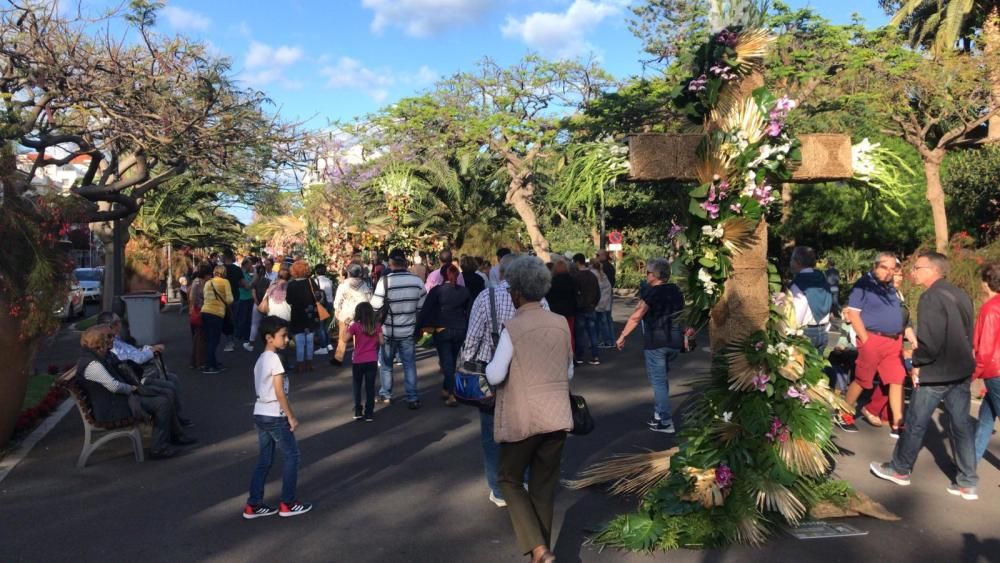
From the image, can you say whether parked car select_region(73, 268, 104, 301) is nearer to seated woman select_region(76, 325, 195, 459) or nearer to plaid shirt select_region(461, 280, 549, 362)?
seated woman select_region(76, 325, 195, 459)

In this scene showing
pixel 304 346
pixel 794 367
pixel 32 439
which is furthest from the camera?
pixel 304 346

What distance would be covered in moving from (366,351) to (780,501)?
16.0 ft

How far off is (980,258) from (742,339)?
12.3m

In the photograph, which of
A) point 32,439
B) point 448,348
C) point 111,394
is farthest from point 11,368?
point 448,348

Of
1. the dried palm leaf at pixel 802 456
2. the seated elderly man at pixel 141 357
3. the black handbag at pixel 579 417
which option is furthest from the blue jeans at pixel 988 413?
the seated elderly man at pixel 141 357

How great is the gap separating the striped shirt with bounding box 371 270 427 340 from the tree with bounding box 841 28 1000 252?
1413cm

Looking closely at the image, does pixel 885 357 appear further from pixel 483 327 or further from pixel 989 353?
pixel 483 327

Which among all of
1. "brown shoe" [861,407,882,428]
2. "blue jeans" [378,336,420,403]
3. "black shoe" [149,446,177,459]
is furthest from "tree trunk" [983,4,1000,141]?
"black shoe" [149,446,177,459]

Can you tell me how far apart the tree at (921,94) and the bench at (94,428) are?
17300mm

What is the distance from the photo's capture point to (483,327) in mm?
5828

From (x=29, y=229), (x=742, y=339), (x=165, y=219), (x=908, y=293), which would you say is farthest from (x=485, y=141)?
(x=742, y=339)

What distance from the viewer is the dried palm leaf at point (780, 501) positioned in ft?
16.9

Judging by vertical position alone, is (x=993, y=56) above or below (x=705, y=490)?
above

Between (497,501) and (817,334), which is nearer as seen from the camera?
(497,501)
